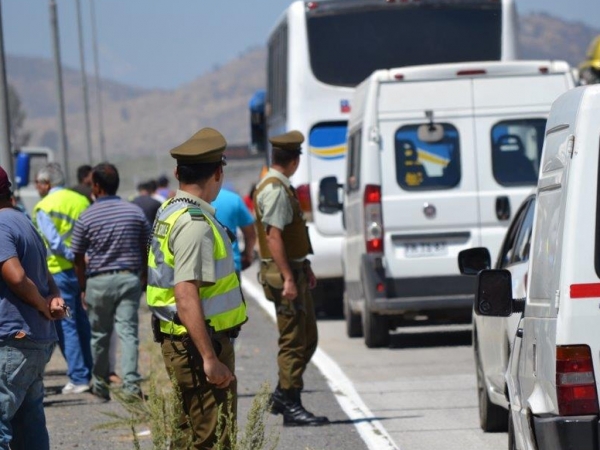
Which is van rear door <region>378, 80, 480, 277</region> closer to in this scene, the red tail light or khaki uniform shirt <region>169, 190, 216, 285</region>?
the red tail light

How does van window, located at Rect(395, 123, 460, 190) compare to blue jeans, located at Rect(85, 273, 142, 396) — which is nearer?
blue jeans, located at Rect(85, 273, 142, 396)

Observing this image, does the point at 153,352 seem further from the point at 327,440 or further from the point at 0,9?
the point at 0,9

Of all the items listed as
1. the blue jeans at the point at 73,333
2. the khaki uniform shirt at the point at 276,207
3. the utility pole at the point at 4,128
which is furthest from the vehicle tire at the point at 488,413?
the utility pole at the point at 4,128

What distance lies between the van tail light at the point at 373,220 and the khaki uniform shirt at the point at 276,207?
4.54 m

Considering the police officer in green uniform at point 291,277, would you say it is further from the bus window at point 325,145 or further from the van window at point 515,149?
the bus window at point 325,145

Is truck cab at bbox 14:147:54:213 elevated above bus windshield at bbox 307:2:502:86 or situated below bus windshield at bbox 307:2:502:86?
below

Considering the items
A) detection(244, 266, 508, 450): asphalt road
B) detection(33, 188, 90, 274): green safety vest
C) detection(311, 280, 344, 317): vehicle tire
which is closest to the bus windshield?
detection(311, 280, 344, 317): vehicle tire

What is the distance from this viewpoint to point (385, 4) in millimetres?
19328

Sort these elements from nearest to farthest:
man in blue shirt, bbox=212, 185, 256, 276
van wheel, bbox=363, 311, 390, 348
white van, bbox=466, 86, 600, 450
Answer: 1. white van, bbox=466, 86, 600, 450
2. man in blue shirt, bbox=212, 185, 256, 276
3. van wheel, bbox=363, 311, 390, 348

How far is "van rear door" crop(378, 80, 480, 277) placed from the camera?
48.8ft

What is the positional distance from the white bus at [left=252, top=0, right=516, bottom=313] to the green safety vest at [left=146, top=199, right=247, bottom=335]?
12362mm

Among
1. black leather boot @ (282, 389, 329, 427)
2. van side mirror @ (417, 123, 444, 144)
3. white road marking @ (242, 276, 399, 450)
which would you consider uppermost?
van side mirror @ (417, 123, 444, 144)

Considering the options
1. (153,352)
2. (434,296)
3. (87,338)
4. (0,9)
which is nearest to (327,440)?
(153,352)

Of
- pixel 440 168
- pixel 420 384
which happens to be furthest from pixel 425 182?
pixel 420 384
